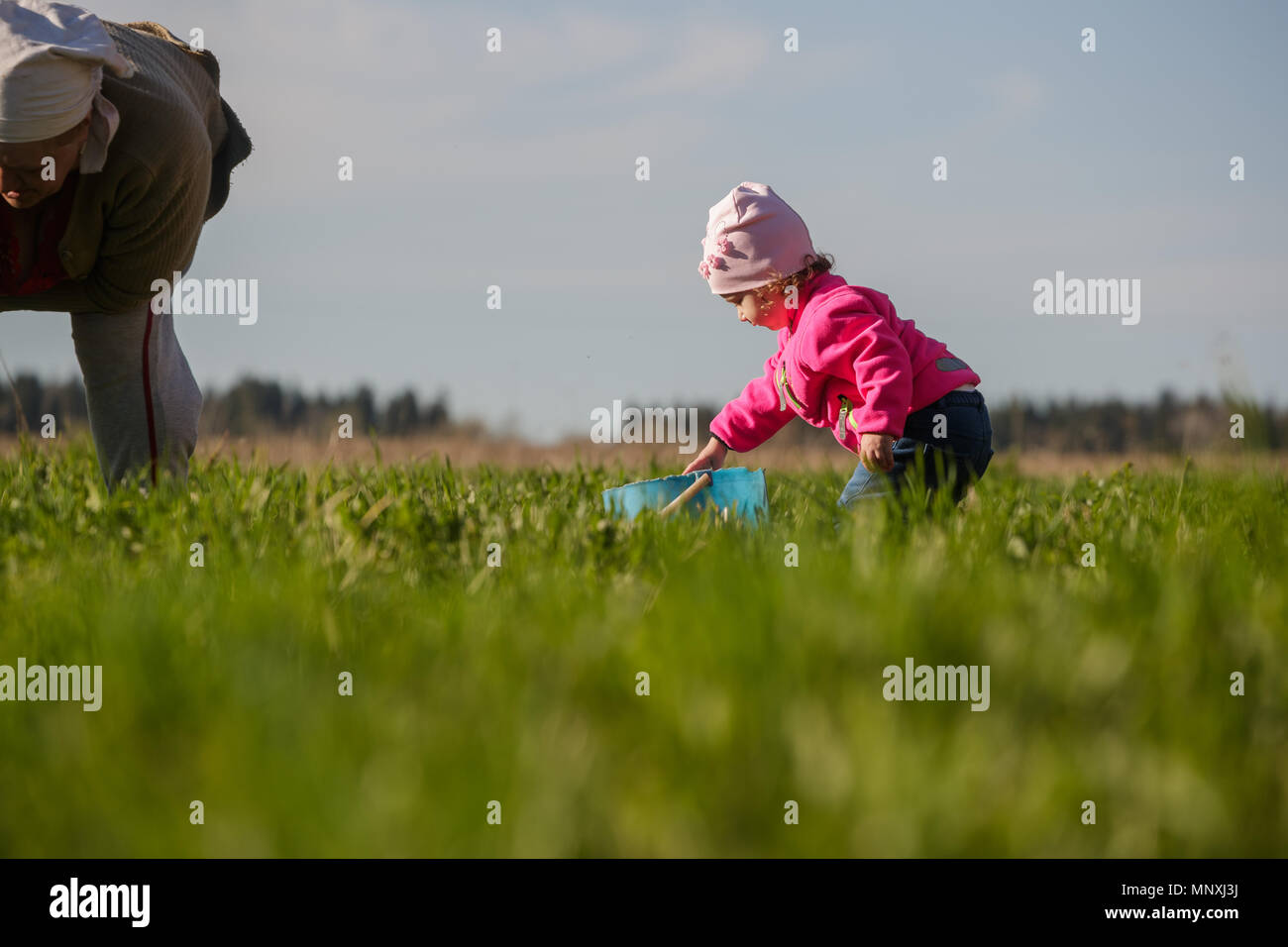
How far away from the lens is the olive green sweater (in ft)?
13.2

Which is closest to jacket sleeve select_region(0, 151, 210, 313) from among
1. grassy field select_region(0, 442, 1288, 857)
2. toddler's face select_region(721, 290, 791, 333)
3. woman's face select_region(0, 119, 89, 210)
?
woman's face select_region(0, 119, 89, 210)

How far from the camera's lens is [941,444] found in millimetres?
4699

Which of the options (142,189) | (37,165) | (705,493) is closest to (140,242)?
(142,189)

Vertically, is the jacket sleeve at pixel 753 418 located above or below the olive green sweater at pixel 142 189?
below

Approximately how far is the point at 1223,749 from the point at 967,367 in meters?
3.24

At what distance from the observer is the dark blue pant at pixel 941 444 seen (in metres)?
4.68

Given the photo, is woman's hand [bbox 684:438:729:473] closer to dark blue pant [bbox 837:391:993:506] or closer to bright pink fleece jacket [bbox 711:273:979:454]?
bright pink fleece jacket [bbox 711:273:979:454]

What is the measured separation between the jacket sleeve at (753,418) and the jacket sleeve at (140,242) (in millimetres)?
2395

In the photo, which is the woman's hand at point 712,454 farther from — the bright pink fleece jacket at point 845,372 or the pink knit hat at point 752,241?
the pink knit hat at point 752,241

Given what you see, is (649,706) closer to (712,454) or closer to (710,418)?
(712,454)

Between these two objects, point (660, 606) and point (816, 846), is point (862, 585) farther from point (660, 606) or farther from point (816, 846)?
point (816, 846)

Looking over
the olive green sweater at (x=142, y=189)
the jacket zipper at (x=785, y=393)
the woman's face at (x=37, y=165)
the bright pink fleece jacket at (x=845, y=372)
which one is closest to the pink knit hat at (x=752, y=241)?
the bright pink fleece jacket at (x=845, y=372)
